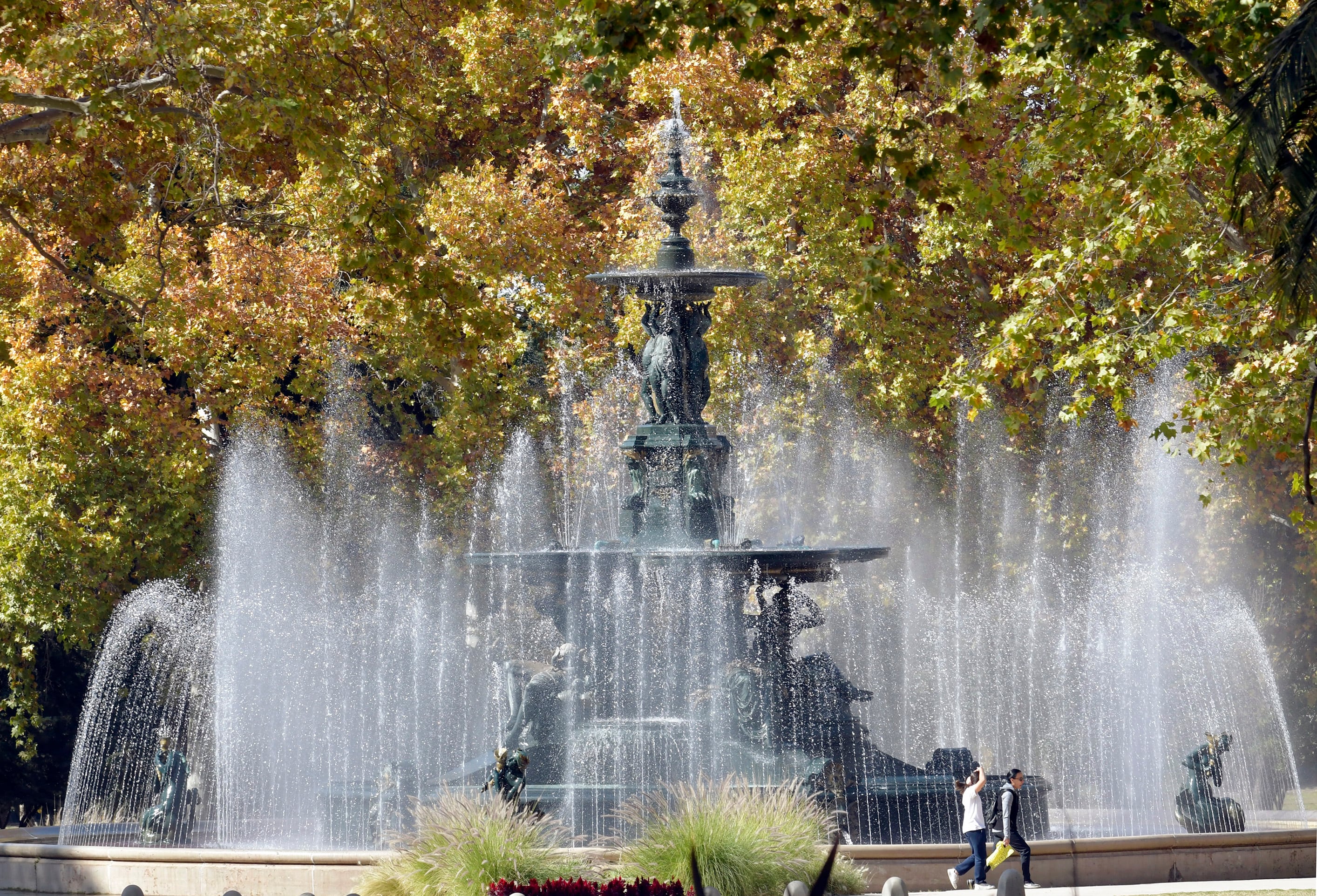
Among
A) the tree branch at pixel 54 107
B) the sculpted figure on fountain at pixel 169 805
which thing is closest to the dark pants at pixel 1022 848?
the tree branch at pixel 54 107

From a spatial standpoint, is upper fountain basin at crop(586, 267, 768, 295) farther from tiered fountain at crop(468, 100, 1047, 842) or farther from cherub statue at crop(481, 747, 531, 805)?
cherub statue at crop(481, 747, 531, 805)

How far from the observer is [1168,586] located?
93.2 ft

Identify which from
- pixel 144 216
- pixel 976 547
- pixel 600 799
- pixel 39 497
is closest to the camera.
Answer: pixel 600 799

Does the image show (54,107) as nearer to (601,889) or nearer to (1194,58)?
(601,889)

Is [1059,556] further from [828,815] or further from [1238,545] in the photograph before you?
[828,815]

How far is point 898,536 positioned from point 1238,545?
590cm

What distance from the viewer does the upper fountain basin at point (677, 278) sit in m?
18.5

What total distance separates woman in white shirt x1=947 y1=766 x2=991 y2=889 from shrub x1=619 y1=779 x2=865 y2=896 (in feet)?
3.50

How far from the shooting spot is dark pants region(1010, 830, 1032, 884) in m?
13.7

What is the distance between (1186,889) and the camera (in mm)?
13305

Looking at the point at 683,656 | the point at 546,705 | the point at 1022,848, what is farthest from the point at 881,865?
the point at 683,656

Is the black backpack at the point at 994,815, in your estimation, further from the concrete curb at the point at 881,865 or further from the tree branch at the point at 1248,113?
Answer: the tree branch at the point at 1248,113

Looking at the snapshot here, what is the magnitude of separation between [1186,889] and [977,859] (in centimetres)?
156

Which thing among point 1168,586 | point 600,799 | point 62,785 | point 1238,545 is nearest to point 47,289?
point 62,785
